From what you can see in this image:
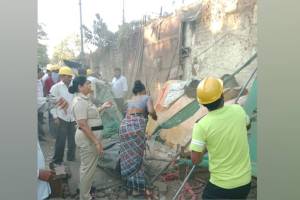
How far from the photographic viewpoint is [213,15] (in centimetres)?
448

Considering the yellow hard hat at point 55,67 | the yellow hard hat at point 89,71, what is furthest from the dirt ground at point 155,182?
the yellow hard hat at point 89,71

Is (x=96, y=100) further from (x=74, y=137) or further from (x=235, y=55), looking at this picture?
(x=235, y=55)

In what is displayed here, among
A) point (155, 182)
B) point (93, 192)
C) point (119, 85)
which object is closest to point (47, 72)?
point (119, 85)

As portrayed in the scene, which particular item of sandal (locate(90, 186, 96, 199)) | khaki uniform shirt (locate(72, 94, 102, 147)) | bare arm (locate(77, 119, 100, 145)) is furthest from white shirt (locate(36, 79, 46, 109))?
sandal (locate(90, 186, 96, 199))

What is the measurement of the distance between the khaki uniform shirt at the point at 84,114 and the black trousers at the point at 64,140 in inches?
4.2

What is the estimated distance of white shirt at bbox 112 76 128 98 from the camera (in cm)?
451

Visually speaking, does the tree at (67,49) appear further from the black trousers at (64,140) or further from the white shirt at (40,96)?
Result: the black trousers at (64,140)

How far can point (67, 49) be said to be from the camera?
14.0ft

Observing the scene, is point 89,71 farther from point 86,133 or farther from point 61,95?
point 86,133
